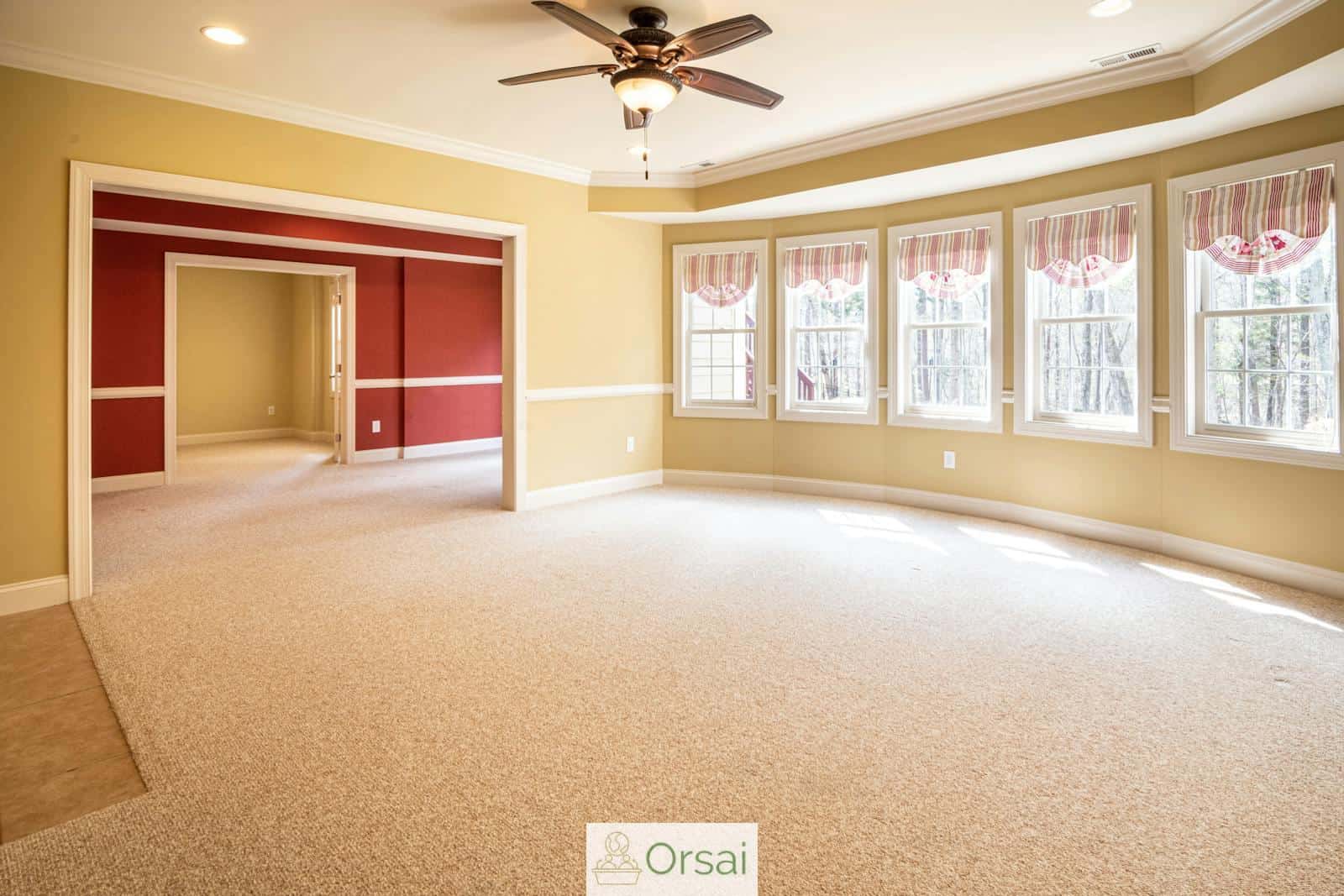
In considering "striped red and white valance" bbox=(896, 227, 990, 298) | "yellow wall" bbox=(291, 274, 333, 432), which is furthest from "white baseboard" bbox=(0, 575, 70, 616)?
"yellow wall" bbox=(291, 274, 333, 432)

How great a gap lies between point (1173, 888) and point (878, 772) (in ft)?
2.42

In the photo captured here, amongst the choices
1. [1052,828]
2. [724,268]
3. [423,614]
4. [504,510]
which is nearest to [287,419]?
[504,510]

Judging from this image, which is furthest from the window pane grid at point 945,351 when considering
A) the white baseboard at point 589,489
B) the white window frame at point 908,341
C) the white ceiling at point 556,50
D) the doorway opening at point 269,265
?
the doorway opening at point 269,265

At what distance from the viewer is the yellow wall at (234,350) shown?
34.3 feet

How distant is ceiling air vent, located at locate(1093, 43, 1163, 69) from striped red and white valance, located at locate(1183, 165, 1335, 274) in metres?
0.92

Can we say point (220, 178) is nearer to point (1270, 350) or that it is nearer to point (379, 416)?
point (379, 416)

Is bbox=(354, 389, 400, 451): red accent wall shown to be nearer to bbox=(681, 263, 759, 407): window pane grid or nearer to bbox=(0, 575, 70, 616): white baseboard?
bbox=(681, 263, 759, 407): window pane grid

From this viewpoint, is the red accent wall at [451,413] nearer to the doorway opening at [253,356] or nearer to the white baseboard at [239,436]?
the doorway opening at [253,356]

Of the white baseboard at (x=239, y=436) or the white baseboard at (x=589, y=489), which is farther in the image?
the white baseboard at (x=239, y=436)

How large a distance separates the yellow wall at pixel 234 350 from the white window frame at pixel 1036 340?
10373 millimetres

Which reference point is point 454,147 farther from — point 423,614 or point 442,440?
point 442,440

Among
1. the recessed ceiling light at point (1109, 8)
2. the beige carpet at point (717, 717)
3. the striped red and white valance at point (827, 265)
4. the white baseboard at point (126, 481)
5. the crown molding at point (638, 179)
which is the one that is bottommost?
the beige carpet at point (717, 717)

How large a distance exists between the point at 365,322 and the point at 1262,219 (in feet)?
27.6

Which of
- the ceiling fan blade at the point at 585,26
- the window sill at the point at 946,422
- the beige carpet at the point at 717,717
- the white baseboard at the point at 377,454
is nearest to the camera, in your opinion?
the beige carpet at the point at 717,717
